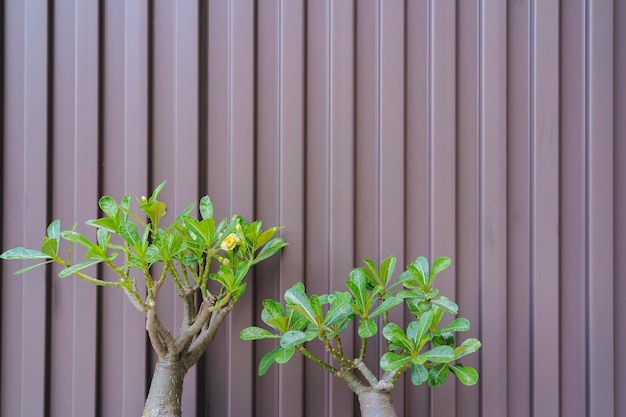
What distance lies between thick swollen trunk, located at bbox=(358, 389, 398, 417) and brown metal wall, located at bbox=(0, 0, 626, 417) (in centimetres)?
18

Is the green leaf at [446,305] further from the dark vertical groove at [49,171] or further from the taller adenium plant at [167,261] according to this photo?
the dark vertical groove at [49,171]

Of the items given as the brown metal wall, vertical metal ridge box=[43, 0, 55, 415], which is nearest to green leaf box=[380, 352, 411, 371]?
the brown metal wall

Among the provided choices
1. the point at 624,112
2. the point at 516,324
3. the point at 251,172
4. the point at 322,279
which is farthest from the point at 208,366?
the point at 624,112

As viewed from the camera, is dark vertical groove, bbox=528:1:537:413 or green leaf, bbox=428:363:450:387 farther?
dark vertical groove, bbox=528:1:537:413


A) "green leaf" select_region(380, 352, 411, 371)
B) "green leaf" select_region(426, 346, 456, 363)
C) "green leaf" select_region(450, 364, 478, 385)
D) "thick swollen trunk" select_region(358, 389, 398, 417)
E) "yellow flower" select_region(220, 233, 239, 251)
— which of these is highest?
"yellow flower" select_region(220, 233, 239, 251)

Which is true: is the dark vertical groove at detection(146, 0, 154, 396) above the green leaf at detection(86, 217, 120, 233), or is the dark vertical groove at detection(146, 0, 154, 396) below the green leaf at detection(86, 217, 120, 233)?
above

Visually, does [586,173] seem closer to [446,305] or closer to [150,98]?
[446,305]

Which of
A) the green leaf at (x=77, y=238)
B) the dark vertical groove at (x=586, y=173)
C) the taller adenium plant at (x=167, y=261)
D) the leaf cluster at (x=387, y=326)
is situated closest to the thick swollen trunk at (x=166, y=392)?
the taller adenium plant at (x=167, y=261)

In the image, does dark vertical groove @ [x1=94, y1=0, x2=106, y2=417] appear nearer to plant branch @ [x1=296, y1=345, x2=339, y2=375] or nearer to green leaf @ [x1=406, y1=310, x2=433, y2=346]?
plant branch @ [x1=296, y1=345, x2=339, y2=375]

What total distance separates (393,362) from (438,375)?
0.40ft

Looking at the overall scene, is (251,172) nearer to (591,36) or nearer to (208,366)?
(208,366)

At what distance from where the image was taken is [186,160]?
37.5 inches

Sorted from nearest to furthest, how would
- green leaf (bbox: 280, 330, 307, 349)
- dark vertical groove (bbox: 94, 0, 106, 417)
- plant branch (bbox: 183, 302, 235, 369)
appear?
green leaf (bbox: 280, 330, 307, 349)
plant branch (bbox: 183, 302, 235, 369)
dark vertical groove (bbox: 94, 0, 106, 417)

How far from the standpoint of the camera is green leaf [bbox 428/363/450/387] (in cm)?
77
